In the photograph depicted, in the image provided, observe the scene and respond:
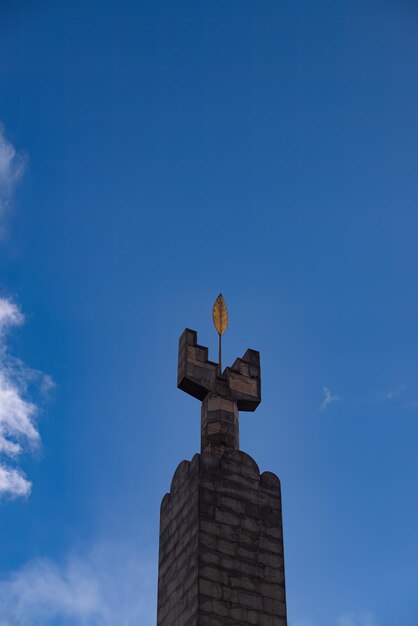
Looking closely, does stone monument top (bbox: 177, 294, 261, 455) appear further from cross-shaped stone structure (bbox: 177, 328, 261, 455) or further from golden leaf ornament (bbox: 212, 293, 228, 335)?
golden leaf ornament (bbox: 212, 293, 228, 335)

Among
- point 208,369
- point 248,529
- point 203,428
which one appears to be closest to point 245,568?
point 248,529

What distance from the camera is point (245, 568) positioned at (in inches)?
571

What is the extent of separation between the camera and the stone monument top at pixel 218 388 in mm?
16719

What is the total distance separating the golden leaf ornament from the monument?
1901 mm

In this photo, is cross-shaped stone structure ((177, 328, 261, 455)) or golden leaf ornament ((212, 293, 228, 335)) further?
golden leaf ornament ((212, 293, 228, 335))

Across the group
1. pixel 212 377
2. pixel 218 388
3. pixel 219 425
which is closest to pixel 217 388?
pixel 218 388

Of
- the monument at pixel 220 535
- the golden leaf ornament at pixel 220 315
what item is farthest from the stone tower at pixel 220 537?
the golden leaf ornament at pixel 220 315

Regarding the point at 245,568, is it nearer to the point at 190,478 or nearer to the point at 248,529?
the point at 248,529

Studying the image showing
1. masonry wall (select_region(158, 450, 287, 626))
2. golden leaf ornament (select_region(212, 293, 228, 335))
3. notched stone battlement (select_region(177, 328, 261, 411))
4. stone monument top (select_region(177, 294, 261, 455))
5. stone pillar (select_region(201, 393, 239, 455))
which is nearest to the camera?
masonry wall (select_region(158, 450, 287, 626))

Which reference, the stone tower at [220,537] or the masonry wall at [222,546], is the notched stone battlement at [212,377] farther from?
the masonry wall at [222,546]

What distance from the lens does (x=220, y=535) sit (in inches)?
575

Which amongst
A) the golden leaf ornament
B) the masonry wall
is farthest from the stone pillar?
the golden leaf ornament

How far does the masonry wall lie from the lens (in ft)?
45.8

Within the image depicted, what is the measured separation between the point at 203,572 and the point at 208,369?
4.69 metres
